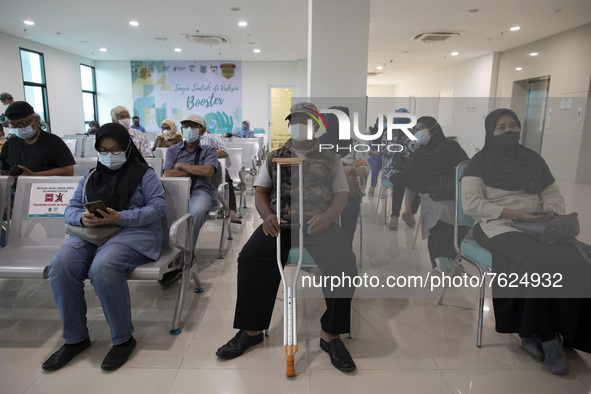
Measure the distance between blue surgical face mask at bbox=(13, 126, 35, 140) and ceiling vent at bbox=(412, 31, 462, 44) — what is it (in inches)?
302

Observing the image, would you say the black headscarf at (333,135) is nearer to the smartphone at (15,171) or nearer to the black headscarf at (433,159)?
the black headscarf at (433,159)

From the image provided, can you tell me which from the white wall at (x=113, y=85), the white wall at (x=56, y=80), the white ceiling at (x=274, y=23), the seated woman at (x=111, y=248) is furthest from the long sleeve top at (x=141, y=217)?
the white wall at (x=113, y=85)

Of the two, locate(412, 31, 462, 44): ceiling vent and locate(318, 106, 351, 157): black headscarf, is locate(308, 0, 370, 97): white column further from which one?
locate(412, 31, 462, 44): ceiling vent

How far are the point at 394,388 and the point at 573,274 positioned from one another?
106 cm

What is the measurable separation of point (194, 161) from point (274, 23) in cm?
558

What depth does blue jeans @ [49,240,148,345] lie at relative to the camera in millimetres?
1883

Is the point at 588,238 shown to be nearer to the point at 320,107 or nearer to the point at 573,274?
the point at 573,274

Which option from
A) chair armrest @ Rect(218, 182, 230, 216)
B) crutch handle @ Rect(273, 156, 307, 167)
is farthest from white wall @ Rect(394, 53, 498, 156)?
chair armrest @ Rect(218, 182, 230, 216)

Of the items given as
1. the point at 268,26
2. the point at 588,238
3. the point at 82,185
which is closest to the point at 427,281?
the point at 588,238

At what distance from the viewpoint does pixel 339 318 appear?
195 cm

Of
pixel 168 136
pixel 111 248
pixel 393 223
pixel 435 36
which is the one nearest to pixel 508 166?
pixel 393 223

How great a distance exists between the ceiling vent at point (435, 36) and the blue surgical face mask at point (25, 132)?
768 centimetres

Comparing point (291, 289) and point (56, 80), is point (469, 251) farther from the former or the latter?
point (56, 80)

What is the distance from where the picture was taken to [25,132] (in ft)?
9.16
